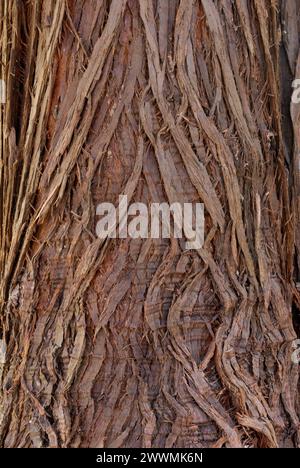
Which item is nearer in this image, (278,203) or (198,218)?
(198,218)

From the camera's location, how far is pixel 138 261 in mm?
2934

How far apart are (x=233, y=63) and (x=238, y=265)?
2.46 feet

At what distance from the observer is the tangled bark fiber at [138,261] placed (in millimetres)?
A: 2896

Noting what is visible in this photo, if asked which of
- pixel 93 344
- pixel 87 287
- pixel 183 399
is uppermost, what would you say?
pixel 87 287

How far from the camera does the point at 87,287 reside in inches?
115

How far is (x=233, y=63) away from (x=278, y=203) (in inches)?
22.4

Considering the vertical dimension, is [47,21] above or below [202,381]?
above

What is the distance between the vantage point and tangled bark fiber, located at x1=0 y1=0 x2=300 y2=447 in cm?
290

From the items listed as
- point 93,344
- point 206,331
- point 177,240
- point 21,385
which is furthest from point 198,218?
point 21,385

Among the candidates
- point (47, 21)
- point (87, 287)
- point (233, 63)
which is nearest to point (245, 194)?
point (233, 63)

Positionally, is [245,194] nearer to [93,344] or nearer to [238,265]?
[238,265]

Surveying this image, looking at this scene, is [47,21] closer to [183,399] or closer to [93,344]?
[93,344]

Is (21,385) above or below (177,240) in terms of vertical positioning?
Result: below

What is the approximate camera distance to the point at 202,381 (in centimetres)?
289
